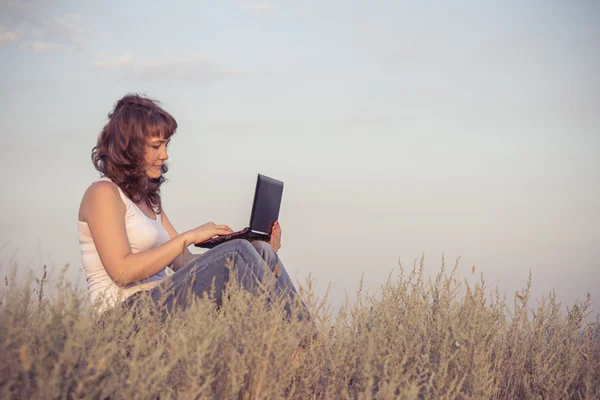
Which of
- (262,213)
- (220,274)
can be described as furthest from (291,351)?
(262,213)

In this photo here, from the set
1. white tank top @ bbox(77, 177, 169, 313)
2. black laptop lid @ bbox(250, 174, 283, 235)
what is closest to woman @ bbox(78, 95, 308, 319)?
white tank top @ bbox(77, 177, 169, 313)

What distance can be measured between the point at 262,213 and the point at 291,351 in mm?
1511

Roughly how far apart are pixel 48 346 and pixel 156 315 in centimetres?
84

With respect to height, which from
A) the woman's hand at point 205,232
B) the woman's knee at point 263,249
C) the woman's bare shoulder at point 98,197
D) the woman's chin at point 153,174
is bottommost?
the woman's knee at point 263,249

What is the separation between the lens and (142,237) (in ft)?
13.0

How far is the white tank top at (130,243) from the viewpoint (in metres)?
3.80

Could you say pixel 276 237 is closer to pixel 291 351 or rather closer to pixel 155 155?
pixel 155 155

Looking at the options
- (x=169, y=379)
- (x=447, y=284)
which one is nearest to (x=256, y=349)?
(x=169, y=379)

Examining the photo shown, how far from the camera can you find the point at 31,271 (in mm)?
2477

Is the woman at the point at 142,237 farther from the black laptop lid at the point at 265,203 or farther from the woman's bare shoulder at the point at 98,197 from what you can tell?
the black laptop lid at the point at 265,203

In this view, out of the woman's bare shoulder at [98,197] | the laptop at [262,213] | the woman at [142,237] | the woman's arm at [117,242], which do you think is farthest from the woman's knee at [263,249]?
the woman's bare shoulder at [98,197]

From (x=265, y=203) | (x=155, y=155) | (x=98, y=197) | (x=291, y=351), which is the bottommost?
(x=291, y=351)

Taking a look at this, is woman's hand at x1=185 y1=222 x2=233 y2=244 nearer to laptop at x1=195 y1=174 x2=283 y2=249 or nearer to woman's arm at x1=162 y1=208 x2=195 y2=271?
laptop at x1=195 y1=174 x2=283 y2=249

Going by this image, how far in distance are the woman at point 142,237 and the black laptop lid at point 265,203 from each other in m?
0.12
